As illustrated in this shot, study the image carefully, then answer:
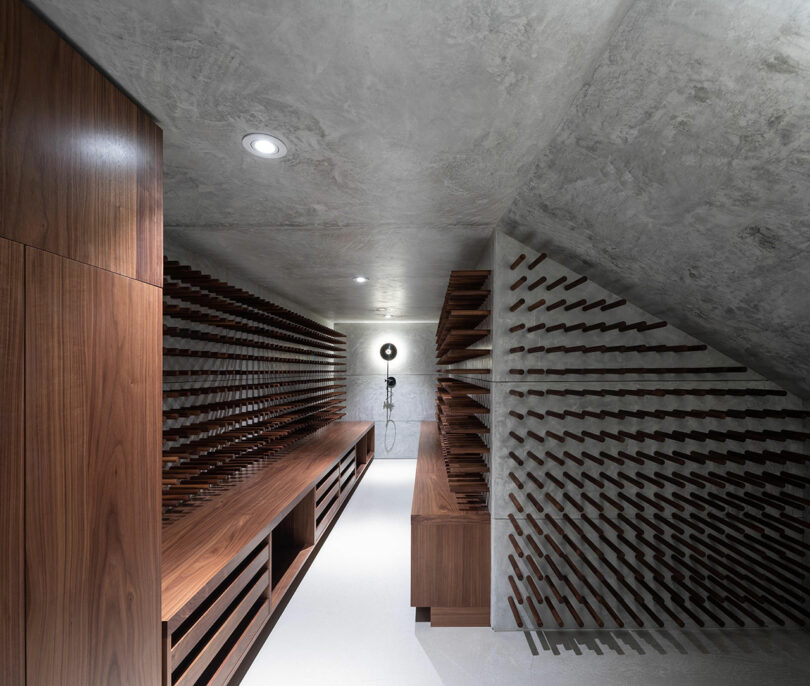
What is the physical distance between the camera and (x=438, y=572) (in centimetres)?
261

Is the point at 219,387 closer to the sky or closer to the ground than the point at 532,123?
closer to the ground

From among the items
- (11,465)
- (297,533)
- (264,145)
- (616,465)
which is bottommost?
(297,533)

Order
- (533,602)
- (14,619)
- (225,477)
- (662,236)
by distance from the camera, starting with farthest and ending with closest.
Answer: (225,477) < (533,602) < (662,236) < (14,619)

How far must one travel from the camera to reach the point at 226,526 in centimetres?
234

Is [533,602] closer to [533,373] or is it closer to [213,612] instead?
[533,373]


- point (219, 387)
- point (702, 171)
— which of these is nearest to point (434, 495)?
point (219, 387)

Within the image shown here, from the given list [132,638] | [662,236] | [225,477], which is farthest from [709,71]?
[225,477]

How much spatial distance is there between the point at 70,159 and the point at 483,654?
2.59 metres

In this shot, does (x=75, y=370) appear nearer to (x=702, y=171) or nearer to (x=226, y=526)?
(x=226, y=526)

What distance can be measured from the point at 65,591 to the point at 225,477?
2190mm

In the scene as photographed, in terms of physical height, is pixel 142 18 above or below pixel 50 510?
above

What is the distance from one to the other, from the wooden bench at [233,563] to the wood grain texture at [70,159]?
46.6 inches

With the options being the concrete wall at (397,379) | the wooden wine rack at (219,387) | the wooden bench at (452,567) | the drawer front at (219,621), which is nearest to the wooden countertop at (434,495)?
the wooden bench at (452,567)

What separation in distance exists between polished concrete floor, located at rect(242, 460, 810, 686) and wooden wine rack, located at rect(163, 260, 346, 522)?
3.19 feet
